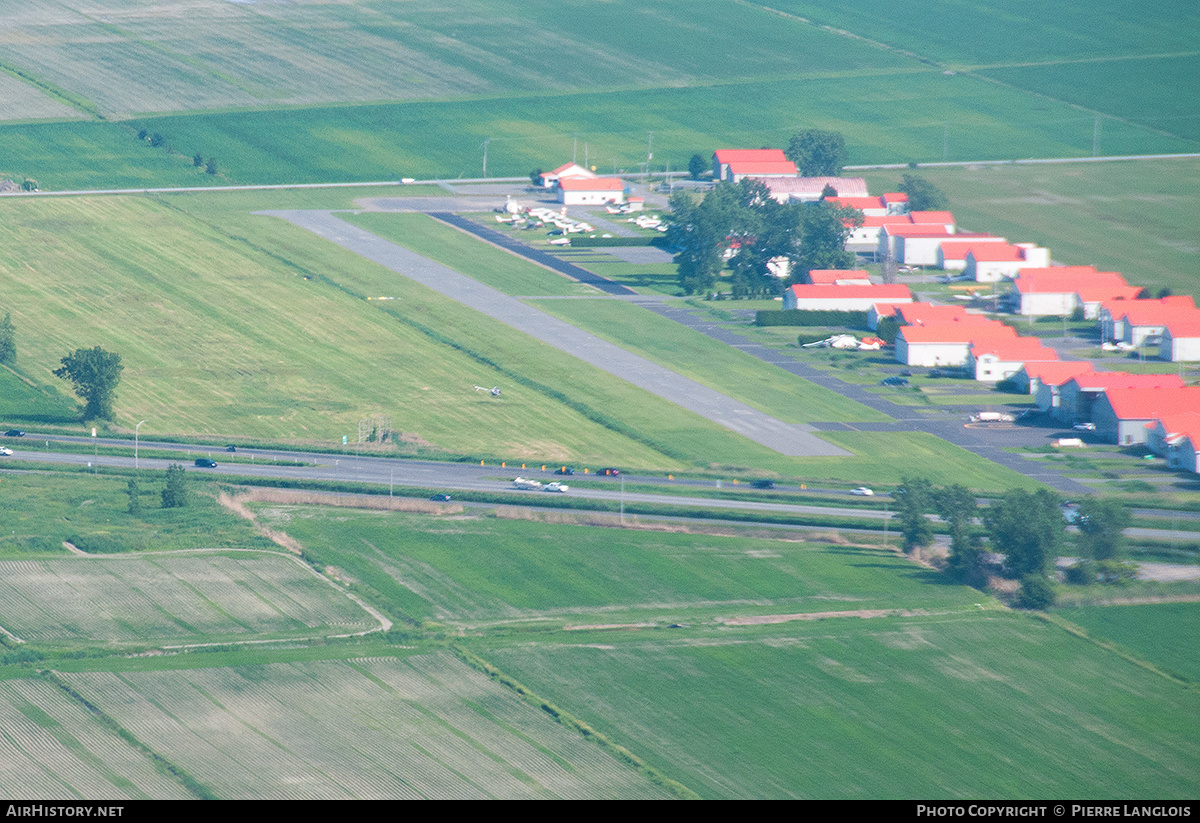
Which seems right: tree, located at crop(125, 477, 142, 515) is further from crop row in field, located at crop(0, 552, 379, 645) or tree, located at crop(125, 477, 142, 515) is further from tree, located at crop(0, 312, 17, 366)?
tree, located at crop(0, 312, 17, 366)

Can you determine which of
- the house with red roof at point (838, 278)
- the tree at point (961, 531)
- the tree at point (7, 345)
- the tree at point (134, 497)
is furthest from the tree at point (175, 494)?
the house with red roof at point (838, 278)

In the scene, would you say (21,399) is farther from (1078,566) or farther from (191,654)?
(1078,566)

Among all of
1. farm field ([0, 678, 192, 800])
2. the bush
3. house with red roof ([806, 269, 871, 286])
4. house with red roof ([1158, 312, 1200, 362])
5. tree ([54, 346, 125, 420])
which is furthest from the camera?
house with red roof ([806, 269, 871, 286])

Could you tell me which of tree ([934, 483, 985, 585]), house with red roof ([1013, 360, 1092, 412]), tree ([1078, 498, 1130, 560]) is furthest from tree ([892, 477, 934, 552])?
house with red roof ([1013, 360, 1092, 412])

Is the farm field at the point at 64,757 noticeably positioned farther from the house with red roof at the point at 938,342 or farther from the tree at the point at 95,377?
the house with red roof at the point at 938,342

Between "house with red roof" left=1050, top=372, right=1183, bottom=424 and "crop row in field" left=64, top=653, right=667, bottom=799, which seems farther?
"house with red roof" left=1050, top=372, right=1183, bottom=424

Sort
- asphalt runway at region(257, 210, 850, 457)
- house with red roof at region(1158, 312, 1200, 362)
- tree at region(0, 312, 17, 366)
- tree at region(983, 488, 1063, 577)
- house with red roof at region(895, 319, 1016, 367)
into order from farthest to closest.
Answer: house with red roof at region(1158, 312, 1200, 362) → house with red roof at region(895, 319, 1016, 367) → tree at region(0, 312, 17, 366) → asphalt runway at region(257, 210, 850, 457) → tree at region(983, 488, 1063, 577)

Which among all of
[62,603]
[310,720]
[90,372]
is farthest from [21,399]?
[310,720]

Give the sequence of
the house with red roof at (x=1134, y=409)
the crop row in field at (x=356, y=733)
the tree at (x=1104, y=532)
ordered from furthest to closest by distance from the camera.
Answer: the house with red roof at (x=1134, y=409), the tree at (x=1104, y=532), the crop row in field at (x=356, y=733)
